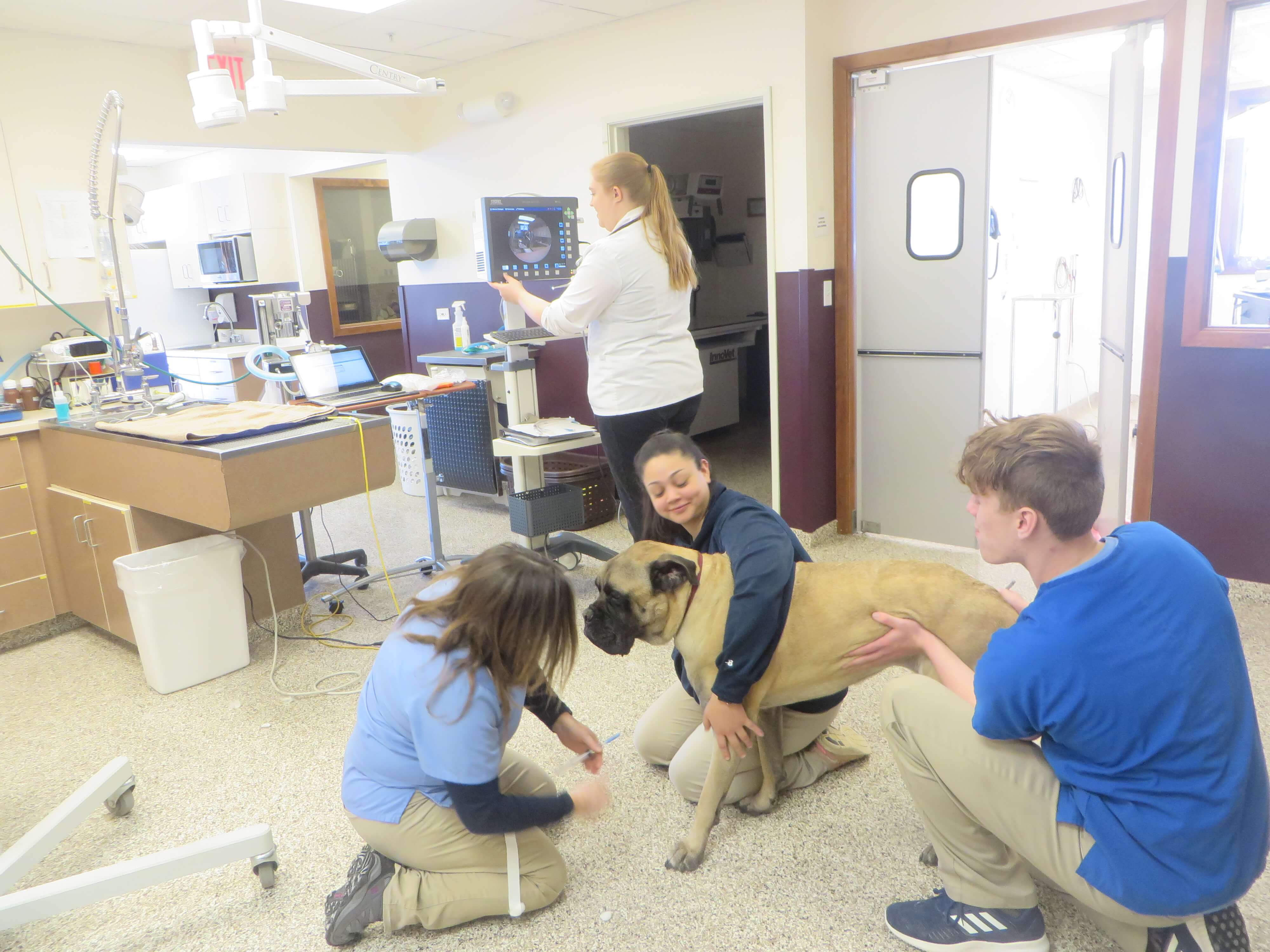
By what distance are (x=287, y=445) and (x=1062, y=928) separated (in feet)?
7.68

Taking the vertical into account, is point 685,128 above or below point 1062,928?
above

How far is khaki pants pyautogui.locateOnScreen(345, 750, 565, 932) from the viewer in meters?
1.66

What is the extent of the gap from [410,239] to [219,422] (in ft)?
8.43

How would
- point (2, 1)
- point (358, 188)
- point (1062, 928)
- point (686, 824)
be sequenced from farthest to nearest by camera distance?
point (358, 188) → point (2, 1) → point (686, 824) → point (1062, 928)

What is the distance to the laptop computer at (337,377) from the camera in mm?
3275

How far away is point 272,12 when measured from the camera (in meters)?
3.77

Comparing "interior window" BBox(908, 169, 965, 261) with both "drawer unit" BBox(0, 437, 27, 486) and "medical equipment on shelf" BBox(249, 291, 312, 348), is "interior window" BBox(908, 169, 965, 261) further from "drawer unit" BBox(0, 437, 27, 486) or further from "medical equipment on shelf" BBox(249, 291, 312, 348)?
"drawer unit" BBox(0, 437, 27, 486)

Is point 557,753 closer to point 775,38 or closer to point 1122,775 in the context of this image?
point 1122,775

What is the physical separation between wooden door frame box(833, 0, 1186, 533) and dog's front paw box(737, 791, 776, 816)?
2079 mm

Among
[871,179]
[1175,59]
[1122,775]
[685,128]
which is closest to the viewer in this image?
[1122,775]

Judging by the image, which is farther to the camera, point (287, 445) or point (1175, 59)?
point (1175, 59)

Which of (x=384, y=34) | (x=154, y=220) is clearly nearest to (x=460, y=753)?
(x=384, y=34)

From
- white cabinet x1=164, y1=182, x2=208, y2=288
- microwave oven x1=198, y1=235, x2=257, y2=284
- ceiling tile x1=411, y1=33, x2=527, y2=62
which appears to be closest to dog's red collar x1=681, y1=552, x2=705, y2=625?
ceiling tile x1=411, y1=33, x2=527, y2=62

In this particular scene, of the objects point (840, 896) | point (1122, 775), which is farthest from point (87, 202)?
point (1122, 775)
